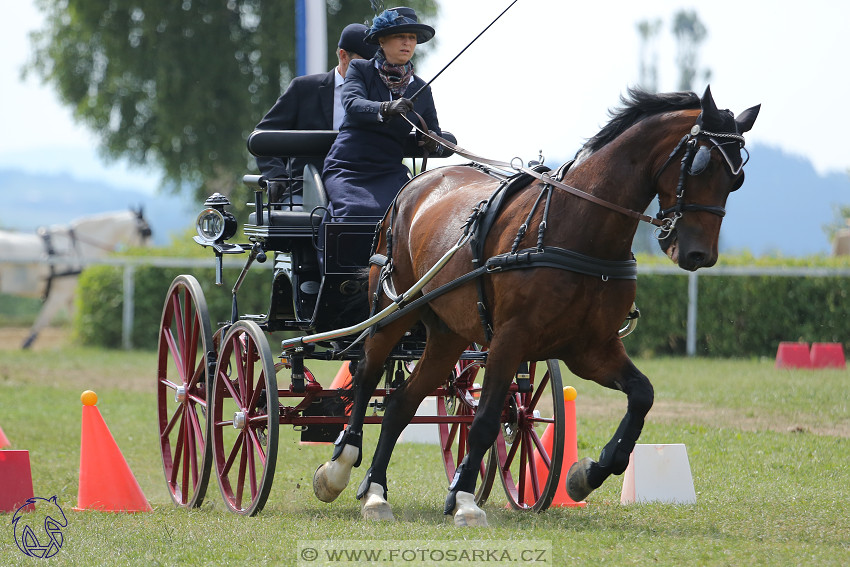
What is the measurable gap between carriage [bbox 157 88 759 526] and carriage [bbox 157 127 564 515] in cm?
1

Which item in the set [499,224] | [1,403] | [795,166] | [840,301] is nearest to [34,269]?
[1,403]

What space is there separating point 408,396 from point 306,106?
2.31m

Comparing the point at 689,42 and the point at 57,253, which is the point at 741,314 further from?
the point at 689,42

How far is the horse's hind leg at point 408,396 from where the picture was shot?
588cm

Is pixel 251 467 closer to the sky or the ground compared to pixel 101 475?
closer to the sky

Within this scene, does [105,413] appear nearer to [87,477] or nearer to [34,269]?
[87,477]

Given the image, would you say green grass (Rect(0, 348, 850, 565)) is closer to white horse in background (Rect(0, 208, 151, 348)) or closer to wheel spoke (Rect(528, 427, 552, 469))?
wheel spoke (Rect(528, 427, 552, 469))

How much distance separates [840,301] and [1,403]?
10449 millimetres

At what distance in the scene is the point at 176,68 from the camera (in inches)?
981

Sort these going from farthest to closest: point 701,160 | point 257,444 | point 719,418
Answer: point 719,418, point 257,444, point 701,160

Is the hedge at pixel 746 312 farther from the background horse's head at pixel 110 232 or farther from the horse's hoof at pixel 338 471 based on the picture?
the horse's hoof at pixel 338 471

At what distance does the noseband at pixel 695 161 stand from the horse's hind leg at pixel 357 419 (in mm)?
1800

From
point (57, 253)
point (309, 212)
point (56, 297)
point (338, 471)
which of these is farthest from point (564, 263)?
point (57, 253)

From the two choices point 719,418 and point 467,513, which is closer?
point 467,513
